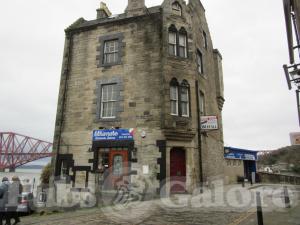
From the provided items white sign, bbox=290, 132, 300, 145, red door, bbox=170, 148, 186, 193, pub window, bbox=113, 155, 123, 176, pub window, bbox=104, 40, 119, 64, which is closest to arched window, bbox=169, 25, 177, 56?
pub window, bbox=104, 40, 119, 64

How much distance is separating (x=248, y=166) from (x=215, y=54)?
50.8 ft

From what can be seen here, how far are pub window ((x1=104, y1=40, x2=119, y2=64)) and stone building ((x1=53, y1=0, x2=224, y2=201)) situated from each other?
7cm

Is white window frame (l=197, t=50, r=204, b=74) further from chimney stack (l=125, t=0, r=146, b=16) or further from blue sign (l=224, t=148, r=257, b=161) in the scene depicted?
blue sign (l=224, t=148, r=257, b=161)

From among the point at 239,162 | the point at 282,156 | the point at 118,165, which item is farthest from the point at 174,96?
the point at 282,156

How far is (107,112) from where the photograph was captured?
1809cm

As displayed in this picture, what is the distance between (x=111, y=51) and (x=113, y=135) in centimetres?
609

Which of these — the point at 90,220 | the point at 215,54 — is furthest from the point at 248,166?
the point at 90,220

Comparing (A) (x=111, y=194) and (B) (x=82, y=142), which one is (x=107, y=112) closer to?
(B) (x=82, y=142)

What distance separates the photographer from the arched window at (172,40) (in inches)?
716

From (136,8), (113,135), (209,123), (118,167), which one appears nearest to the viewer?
(118,167)

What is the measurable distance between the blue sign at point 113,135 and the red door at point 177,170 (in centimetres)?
287

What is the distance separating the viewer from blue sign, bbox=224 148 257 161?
26.4 m

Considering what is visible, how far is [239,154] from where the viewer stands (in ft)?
96.6

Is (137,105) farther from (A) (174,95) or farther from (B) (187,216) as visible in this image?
(B) (187,216)
